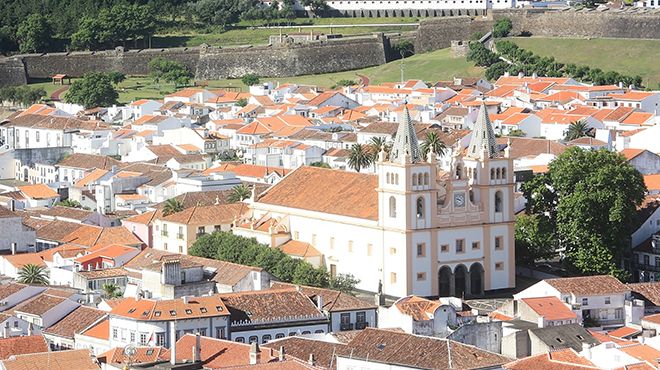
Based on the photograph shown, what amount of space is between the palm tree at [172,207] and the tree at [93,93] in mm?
38472

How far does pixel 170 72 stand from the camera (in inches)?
4970

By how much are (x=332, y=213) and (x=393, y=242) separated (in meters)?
3.26

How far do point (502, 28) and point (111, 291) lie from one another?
70.0 metres

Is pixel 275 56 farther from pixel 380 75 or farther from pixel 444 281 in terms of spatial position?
pixel 444 281

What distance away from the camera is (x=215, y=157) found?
310 ft

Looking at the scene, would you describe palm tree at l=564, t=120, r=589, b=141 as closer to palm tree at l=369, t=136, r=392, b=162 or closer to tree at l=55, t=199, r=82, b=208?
palm tree at l=369, t=136, r=392, b=162

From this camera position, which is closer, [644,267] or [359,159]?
[644,267]

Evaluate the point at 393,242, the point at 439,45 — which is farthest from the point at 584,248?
the point at 439,45

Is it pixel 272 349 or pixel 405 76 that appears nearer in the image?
pixel 272 349

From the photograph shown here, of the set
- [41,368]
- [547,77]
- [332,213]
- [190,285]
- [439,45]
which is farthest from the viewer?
[439,45]

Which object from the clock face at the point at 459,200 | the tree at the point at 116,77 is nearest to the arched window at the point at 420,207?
the clock face at the point at 459,200

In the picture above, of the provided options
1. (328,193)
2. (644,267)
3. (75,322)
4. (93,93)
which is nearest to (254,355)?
(75,322)

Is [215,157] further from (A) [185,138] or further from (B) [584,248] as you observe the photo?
(B) [584,248]

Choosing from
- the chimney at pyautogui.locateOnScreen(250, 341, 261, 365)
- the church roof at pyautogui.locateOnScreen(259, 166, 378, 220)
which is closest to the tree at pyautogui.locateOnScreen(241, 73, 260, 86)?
the church roof at pyautogui.locateOnScreen(259, 166, 378, 220)
